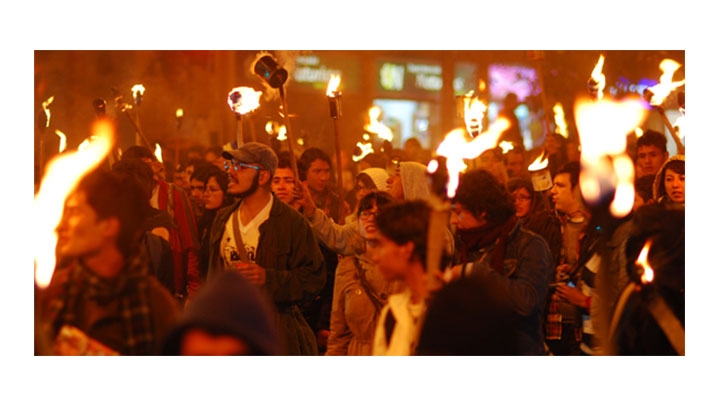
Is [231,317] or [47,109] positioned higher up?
[47,109]

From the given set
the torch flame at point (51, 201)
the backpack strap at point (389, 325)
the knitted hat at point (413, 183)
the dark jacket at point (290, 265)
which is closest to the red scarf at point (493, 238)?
the backpack strap at point (389, 325)

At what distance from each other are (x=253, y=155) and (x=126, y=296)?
67.6 inches

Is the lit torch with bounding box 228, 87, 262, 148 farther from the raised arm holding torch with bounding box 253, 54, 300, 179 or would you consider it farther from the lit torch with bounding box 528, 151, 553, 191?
the lit torch with bounding box 528, 151, 553, 191

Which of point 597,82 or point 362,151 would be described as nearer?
point 597,82

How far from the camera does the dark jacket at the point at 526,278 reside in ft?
14.2

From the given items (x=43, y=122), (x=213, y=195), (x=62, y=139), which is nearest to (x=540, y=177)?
(x=213, y=195)

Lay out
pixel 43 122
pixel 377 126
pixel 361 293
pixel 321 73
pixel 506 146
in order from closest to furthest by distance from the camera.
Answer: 1. pixel 361 293
2. pixel 43 122
3. pixel 377 126
4. pixel 506 146
5. pixel 321 73

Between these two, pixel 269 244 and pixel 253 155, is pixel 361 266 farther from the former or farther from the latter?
pixel 253 155

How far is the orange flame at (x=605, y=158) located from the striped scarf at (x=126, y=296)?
275 cm

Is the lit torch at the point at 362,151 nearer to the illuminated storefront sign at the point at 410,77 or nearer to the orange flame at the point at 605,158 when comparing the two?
the orange flame at the point at 605,158

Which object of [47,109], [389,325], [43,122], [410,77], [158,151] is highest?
[410,77]

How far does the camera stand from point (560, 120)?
10.4 meters

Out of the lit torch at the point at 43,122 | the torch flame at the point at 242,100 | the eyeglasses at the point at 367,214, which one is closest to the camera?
the eyeglasses at the point at 367,214

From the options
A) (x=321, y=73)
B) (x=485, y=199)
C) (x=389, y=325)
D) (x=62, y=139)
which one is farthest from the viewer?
(x=321, y=73)
